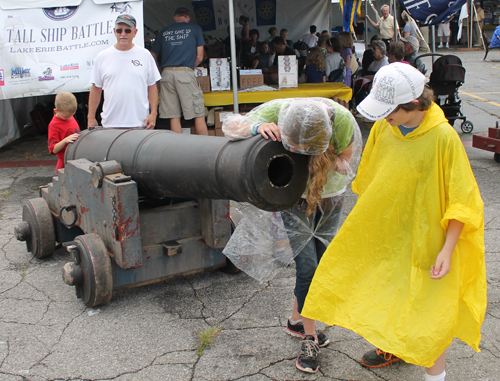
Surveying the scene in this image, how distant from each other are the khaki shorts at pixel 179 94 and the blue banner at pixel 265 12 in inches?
197

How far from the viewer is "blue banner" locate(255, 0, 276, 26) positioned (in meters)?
11.5

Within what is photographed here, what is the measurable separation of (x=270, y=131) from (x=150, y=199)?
68.7 inches

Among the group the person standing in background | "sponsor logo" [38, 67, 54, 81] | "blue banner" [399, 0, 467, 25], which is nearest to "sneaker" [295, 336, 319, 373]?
the person standing in background

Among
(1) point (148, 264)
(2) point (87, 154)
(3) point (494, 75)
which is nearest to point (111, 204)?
(1) point (148, 264)

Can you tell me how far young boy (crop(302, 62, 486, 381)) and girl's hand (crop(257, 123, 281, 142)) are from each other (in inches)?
15.1

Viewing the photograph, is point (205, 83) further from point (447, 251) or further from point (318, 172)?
point (447, 251)

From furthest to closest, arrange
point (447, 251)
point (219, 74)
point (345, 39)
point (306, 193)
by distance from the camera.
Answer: point (345, 39)
point (219, 74)
point (306, 193)
point (447, 251)

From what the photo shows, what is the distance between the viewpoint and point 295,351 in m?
3.01

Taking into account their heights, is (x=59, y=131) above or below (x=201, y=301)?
above

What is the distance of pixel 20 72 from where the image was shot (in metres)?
Result: 7.04

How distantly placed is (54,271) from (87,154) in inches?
40.3

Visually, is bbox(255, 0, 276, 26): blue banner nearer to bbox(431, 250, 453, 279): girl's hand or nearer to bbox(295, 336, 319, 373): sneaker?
bbox(295, 336, 319, 373): sneaker

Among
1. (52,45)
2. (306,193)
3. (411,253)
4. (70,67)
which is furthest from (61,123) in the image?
(411,253)

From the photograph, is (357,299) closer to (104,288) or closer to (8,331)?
(104,288)
